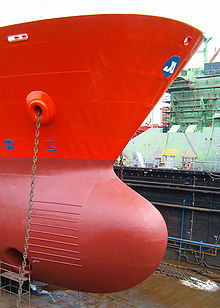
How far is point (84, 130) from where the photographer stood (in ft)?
16.2

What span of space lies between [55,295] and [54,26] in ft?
17.4

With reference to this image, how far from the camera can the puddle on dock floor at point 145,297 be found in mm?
5977

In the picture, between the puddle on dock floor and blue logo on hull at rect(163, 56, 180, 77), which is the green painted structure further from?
blue logo on hull at rect(163, 56, 180, 77)

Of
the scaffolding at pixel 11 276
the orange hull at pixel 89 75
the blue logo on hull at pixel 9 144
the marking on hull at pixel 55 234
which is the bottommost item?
the scaffolding at pixel 11 276

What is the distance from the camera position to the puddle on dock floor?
598 cm

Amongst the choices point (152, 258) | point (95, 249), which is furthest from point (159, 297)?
point (95, 249)

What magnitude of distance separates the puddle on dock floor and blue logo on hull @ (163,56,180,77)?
484cm

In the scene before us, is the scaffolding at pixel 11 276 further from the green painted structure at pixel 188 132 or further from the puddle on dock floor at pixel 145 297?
the green painted structure at pixel 188 132

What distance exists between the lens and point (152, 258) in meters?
4.71

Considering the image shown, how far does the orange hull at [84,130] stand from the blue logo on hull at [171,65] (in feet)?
0.06

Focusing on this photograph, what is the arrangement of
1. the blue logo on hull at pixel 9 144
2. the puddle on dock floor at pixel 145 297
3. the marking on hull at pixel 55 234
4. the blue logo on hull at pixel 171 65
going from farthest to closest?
the puddle on dock floor at pixel 145 297 < the blue logo on hull at pixel 9 144 < the blue logo on hull at pixel 171 65 < the marking on hull at pixel 55 234

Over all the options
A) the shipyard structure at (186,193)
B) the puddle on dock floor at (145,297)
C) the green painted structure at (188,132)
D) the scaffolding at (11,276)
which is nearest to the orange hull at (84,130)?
the scaffolding at (11,276)

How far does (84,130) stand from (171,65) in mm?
1823

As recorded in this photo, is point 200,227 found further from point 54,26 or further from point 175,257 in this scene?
point 54,26
